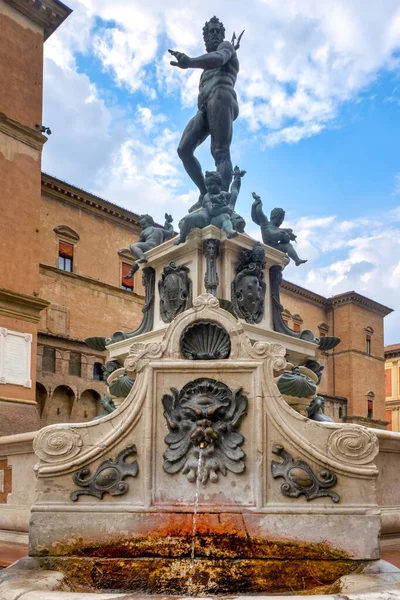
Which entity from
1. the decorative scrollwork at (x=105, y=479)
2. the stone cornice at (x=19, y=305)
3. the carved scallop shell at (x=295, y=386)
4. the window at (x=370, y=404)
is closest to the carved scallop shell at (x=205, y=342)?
the decorative scrollwork at (x=105, y=479)

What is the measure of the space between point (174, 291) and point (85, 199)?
97.4 ft

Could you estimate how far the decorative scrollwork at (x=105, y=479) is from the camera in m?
3.77

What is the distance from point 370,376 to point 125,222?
27827 mm

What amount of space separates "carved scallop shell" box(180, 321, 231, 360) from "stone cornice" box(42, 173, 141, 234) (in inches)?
1237

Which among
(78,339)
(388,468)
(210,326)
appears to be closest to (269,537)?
(210,326)

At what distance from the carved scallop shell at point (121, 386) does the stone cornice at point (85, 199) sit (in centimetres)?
2907

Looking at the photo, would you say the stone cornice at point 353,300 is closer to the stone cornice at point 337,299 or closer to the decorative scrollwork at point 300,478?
the stone cornice at point 337,299

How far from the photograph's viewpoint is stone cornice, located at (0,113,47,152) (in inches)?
860

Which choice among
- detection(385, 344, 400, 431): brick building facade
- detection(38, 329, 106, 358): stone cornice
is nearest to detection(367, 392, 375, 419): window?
detection(385, 344, 400, 431): brick building facade

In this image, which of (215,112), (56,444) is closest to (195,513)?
(56,444)

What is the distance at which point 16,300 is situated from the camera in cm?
2072

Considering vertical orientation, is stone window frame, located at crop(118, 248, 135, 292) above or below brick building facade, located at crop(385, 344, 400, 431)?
above

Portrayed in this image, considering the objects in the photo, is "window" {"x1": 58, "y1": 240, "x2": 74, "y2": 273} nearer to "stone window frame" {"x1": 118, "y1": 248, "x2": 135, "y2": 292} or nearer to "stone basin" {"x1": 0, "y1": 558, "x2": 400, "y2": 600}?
"stone window frame" {"x1": 118, "y1": 248, "x2": 135, "y2": 292}

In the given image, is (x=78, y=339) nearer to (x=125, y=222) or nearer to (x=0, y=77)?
(x=125, y=222)
